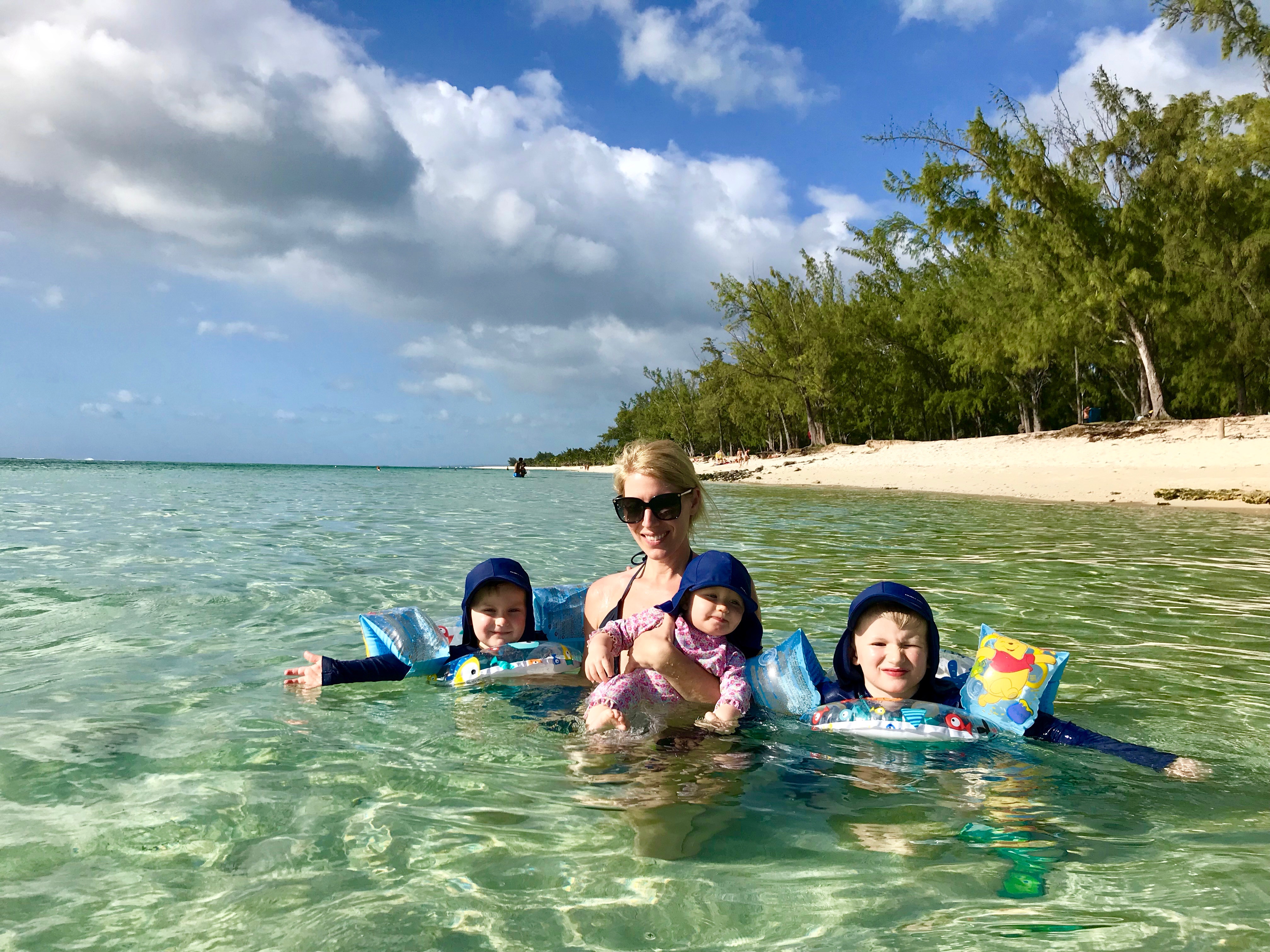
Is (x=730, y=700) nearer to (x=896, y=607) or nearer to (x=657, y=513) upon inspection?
(x=896, y=607)

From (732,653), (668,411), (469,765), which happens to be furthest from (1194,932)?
(668,411)

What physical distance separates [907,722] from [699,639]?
0.98 m

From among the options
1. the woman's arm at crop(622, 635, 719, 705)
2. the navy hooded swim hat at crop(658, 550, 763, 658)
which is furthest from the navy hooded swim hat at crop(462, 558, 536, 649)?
the woman's arm at crop(622, 635, 719, 705)

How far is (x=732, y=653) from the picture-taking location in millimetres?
3977

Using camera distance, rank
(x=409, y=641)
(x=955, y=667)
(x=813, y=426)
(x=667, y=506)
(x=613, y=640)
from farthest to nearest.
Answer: (x=813, y=426) < (x=409, y=641) < (x=667, y=506) < (x=955, y=667) < (x=613, y=640)

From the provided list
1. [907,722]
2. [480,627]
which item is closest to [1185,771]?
[907,722]

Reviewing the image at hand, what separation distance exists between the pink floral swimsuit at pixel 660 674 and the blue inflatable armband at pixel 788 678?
0.08 metres

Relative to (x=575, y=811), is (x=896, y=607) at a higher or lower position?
higher

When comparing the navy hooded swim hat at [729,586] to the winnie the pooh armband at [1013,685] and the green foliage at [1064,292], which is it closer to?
the winnie the pooh armband at [1013,685]

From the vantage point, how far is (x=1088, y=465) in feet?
83.5

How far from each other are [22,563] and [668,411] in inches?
2903

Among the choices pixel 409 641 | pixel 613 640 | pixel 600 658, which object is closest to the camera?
pixel 600 658

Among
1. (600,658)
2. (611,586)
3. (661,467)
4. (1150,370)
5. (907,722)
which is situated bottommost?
(907,722)

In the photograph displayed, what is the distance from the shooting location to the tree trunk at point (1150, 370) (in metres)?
29.2
